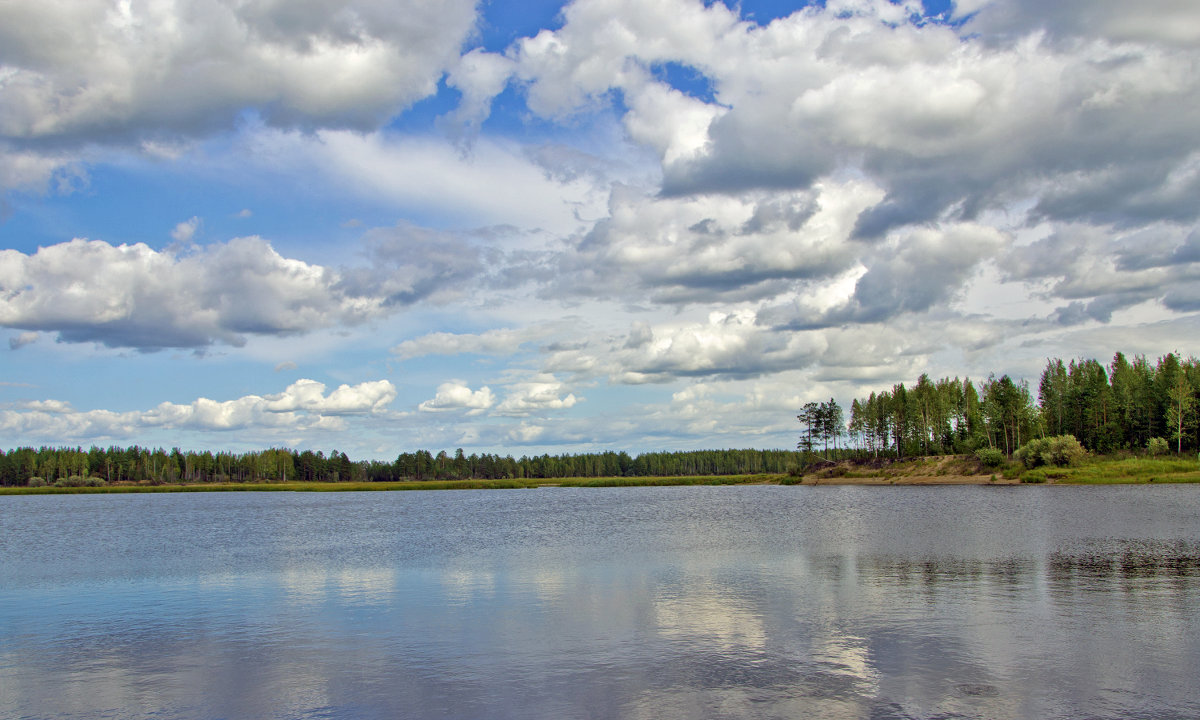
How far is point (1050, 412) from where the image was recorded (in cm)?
15125

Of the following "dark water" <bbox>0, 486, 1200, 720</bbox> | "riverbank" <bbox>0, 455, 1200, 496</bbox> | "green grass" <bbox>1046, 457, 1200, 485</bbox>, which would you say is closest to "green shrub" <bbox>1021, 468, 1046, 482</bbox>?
"riverbank" <bbox>0, 455, 1200, 496</bbox>

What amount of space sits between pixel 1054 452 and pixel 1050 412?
3510 centimetres

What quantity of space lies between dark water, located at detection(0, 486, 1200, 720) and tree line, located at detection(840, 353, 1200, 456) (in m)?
101

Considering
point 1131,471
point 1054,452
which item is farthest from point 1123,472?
point 1054,452

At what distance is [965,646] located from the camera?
19.8m

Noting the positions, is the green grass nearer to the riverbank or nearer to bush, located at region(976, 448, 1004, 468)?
the riverbank

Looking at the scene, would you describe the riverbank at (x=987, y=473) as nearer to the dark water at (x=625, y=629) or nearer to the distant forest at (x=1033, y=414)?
the distant forest at (x=1033, y=414)

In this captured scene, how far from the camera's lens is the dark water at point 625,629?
16359mm

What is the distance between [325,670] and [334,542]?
125 feet

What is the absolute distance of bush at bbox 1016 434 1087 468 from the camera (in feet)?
395

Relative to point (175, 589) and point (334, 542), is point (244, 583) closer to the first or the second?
point (175, 589)

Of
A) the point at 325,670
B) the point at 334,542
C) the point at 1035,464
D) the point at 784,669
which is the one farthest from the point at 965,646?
the point at 1035,464

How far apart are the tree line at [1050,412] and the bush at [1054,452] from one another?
42.3 ft

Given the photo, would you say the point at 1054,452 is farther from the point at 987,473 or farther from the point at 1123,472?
the point at 987,473
